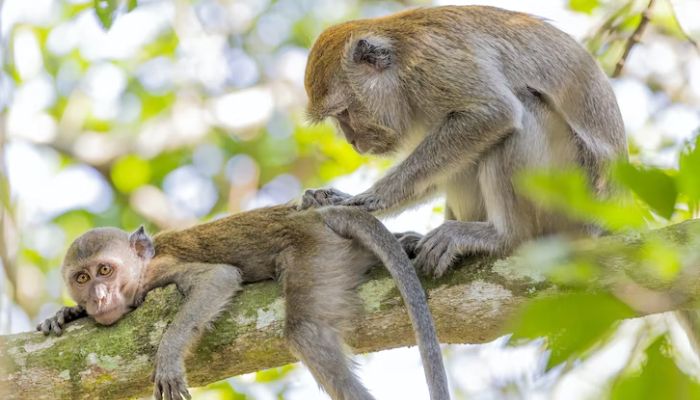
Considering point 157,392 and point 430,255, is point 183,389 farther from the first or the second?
point 430,255

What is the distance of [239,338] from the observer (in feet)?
17.6

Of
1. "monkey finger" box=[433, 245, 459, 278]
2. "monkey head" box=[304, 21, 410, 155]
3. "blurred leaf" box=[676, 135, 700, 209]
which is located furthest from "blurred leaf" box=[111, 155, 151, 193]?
"blurred leaf" box=[676, 135, 700, 209]

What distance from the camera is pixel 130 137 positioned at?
11.8 m

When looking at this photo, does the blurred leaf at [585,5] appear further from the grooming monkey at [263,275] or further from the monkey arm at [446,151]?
the grooming monkey at [263,275]

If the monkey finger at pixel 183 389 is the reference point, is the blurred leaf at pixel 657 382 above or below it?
below

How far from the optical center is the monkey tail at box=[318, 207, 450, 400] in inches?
A: 197

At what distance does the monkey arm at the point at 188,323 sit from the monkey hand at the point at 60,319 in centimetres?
73

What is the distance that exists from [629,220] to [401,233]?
14.9ft

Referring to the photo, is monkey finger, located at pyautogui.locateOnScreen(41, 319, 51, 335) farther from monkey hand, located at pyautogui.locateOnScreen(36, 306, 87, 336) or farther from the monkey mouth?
the monkey mouth

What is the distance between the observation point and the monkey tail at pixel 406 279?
5.00 meters

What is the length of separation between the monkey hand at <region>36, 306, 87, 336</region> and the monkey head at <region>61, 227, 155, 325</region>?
0.23 ft

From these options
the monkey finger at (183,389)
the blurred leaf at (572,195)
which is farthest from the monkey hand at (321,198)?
the blurred leaf at (572,195)

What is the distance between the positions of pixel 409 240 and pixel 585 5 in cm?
470

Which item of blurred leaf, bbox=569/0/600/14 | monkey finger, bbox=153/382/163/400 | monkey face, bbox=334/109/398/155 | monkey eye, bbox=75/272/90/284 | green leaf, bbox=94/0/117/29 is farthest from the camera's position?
blurred leaf, bbox=569/0/600/14
